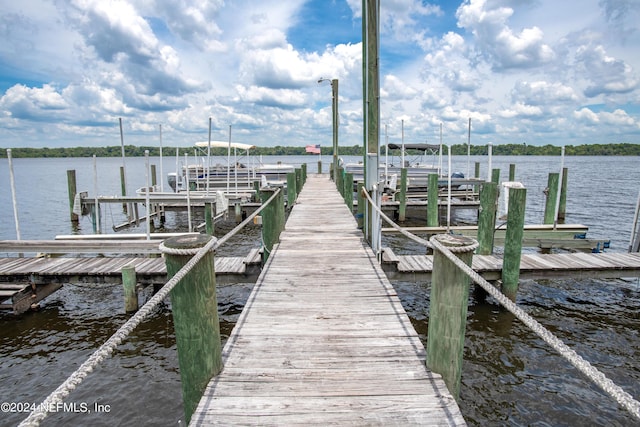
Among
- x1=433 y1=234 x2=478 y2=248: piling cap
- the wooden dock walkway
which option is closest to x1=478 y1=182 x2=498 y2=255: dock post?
the wooden dock walkway

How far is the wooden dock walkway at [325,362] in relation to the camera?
8.36ft

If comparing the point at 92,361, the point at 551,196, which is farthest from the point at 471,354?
the point at 551,196

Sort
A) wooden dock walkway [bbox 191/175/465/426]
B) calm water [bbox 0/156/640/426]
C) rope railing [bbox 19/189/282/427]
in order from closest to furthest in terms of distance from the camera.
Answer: rope railing [bbox 19/189/282/427] < wooden dock walkway [bbox 191/175/465/426] < calm water [bbox 0/156/640/426]

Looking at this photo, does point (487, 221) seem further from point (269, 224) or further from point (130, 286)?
point (130, 286)

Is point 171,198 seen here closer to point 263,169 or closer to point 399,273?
point 399,273

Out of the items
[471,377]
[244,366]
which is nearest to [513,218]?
[471,377]

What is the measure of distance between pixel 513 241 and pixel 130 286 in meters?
7.37

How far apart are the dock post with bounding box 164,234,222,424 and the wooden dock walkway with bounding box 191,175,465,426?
0.16 metres

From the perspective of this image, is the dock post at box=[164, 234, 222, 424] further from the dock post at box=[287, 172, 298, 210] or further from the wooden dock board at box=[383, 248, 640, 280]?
the dock post at box=[287, 172, 298, 210]

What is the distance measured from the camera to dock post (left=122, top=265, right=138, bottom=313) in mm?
7250

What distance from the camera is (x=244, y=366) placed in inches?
123

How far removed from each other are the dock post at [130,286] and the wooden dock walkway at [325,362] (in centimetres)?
341

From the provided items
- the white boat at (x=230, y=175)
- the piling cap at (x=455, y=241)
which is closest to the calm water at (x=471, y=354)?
the piling cap at (x=455, y=241)

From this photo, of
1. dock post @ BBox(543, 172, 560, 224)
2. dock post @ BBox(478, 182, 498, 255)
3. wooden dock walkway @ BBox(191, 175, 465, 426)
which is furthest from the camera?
dock post @ BBox(543, 172, 560, 224)
